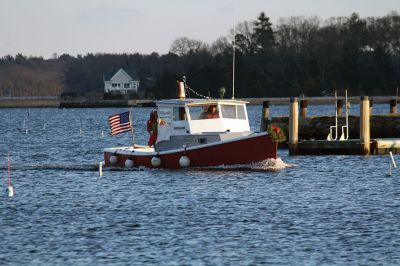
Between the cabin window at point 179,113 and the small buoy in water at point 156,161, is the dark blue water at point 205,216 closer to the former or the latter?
the small buoy in water at point 156,161

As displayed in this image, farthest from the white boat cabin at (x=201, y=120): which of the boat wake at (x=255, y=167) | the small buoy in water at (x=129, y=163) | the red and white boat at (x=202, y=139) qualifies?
the small buoy in water at (x=129, y=163)

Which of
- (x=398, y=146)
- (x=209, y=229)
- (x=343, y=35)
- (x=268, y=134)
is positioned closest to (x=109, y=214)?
(x=209, y=229)

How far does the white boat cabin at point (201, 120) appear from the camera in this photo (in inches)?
1833

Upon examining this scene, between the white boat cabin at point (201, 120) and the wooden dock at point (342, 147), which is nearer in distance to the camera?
the white boat cabin at point (201, 120)

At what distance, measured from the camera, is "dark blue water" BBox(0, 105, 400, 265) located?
1085 inches

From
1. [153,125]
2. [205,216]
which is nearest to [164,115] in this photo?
[153,125]

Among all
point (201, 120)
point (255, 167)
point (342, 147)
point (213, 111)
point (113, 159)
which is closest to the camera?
point (255, 167)

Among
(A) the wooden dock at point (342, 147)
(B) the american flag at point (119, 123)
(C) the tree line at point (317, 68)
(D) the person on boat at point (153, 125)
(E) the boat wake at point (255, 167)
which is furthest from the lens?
(C) the tree line at point (317, 68)

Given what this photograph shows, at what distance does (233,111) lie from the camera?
47094 millimetres

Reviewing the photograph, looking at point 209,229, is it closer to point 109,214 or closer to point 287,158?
point 109,214

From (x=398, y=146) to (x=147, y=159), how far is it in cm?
1306

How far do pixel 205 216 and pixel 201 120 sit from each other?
1266cm

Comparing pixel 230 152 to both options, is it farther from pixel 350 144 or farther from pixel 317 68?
pixel 317 68

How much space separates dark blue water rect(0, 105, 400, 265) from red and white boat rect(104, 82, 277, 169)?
0.69m
